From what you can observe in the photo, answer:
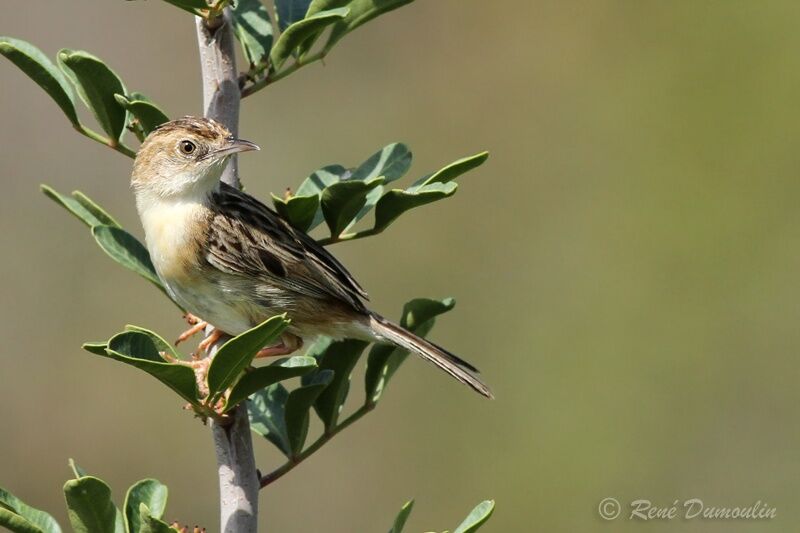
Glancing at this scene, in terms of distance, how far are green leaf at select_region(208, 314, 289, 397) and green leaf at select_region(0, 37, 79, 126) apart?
1073 mm

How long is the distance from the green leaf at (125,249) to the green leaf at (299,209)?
0.53 meters

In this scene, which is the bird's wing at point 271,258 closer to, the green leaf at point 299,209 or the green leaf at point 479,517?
the green leaf at point 299,209

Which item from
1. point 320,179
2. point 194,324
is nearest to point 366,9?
point 320,179

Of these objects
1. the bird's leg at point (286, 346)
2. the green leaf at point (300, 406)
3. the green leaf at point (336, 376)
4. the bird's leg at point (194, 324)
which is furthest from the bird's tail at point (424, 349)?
the bird's leg at point (194, 324)

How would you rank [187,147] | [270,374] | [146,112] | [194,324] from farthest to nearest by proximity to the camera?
1. [194,324]
2. [187,147]
3. [146,112]
4. [270,374]

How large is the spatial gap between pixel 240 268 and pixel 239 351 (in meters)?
1.27

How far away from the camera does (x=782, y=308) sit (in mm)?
8305

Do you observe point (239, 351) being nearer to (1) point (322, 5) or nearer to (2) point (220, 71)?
(2) point (220, 71)

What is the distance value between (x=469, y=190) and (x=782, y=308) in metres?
2.49

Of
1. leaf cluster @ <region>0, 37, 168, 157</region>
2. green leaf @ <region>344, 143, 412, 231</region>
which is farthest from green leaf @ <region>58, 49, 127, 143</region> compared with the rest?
green leaf @ <region>344, 143, 412, 231</region>

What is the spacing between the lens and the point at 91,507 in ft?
10.4

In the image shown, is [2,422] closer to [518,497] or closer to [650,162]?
[518,497]

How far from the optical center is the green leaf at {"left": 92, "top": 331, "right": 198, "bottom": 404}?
2.84m

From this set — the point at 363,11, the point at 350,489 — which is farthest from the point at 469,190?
the point at 363,11
